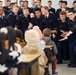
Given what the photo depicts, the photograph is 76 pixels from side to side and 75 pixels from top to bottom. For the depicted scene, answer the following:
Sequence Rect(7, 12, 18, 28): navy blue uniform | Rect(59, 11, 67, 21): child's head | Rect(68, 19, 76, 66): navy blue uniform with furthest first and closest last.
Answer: Rect(7, 12, 18, 28): navy blue uniform, Rect(59, 11, 67, 21): child's head, Rect(68, 19, 76, 66): navy blue uniform

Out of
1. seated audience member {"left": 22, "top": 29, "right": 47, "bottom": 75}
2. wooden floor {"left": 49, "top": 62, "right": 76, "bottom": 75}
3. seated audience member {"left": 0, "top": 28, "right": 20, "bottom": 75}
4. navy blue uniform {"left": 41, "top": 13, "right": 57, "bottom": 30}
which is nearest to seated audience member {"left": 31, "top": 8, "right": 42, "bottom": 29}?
navy blue uniform {"left": 41, "top": 13, "right": 57, "bottom": 30}

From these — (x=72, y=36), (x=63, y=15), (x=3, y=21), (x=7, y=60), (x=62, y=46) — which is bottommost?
(x=62, y=46)

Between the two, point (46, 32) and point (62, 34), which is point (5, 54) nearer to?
point (46, 32)

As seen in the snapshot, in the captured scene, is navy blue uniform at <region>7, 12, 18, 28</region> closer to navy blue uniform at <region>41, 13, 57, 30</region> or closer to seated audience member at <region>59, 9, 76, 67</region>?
navy blue uniform at <region>41, 13, 57, 30</region>

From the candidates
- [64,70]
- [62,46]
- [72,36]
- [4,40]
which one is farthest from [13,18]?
[4,40]

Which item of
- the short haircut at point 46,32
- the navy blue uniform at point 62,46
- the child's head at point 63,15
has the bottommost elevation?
the navy blue uniform at point 62,46

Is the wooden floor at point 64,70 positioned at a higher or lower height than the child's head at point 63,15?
lower

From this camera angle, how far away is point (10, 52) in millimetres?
4098

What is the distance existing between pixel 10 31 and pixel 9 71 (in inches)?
25.0

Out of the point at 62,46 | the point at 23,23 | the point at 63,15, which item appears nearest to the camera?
the point at 63,15

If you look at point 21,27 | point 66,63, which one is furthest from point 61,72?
point 21,27

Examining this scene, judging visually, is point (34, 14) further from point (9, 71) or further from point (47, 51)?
point (9, 71)

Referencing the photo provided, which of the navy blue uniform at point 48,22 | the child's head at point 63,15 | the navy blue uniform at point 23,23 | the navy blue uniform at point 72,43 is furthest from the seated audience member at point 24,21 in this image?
the navy blue uniform at point 72,43

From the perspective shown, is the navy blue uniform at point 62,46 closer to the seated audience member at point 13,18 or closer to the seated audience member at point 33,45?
the seated audience member at point 13,18
